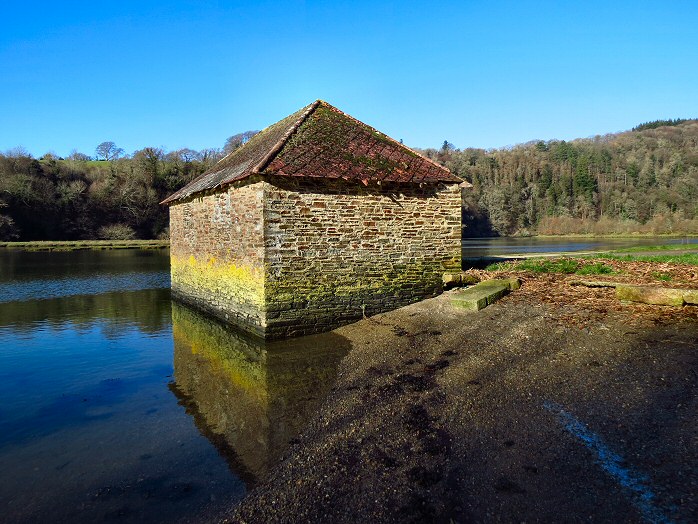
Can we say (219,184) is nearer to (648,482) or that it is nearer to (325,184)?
(325,184)

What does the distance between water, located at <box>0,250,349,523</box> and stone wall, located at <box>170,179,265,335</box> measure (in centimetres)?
74

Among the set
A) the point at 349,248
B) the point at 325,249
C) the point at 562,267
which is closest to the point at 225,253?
the point at 325,249

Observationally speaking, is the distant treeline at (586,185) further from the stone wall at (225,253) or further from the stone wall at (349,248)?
the stone wall at (225,253)

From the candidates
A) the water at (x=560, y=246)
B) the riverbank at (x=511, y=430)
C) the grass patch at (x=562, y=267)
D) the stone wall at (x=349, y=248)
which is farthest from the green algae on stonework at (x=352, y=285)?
the water at (x=560, y=246)

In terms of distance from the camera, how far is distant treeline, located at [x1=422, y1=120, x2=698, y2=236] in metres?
70.7

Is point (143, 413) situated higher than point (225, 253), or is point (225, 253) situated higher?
point (225, 253)

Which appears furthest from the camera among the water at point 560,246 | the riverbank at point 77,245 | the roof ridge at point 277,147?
the riverbank at point 77,245

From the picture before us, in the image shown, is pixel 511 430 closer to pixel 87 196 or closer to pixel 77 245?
pixel 77 245

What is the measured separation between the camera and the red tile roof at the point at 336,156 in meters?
9.83

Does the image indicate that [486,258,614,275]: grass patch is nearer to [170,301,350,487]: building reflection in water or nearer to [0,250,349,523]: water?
[170,301,350,487]: building reflection in water

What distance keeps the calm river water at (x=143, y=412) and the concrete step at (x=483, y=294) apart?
8.93ft

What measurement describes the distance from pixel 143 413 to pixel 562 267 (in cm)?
1048

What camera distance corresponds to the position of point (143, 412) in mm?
6664

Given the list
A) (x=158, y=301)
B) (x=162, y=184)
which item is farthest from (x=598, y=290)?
(x=162, y=184)
